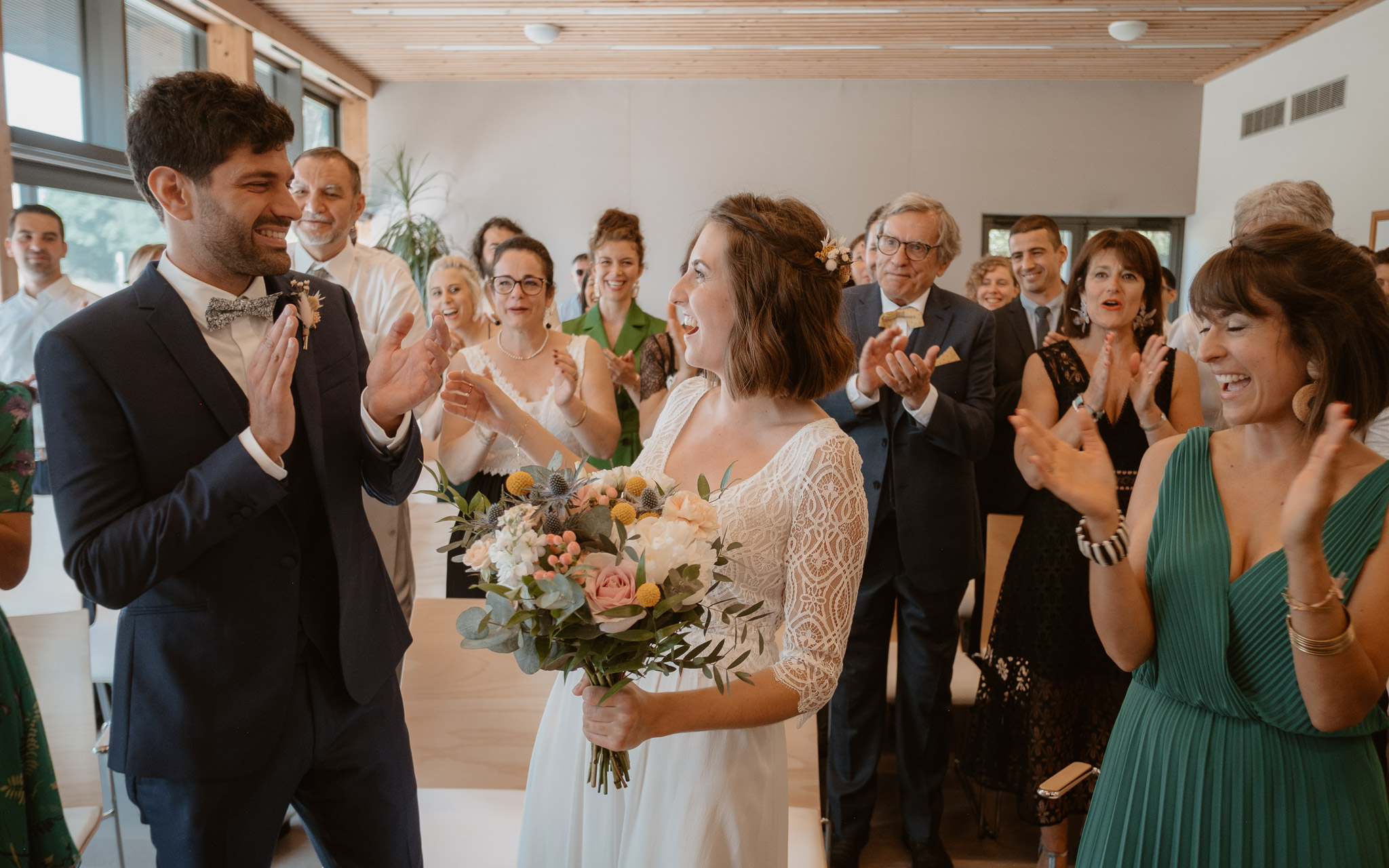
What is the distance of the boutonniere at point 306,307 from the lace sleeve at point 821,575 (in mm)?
997

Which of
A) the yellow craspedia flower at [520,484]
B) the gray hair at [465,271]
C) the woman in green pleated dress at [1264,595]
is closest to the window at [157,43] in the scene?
the gray hair at [465,271]

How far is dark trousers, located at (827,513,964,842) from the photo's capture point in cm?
293

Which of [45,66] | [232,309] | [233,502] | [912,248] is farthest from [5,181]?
[912,248]

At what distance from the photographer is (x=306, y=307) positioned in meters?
1.73

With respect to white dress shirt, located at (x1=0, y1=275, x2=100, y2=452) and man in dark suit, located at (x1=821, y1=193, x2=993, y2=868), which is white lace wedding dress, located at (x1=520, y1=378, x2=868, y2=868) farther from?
white dress shirt, located at (x1=0, y1=275, x2=100, y2=452)

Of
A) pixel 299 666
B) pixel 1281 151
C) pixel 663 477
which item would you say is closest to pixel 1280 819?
pixel 663 477

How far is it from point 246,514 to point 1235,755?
1.75 metres

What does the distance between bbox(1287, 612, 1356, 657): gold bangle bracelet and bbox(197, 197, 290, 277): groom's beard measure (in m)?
1.89

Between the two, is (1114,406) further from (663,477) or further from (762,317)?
(663,477)

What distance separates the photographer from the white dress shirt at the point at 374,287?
3.48 metres

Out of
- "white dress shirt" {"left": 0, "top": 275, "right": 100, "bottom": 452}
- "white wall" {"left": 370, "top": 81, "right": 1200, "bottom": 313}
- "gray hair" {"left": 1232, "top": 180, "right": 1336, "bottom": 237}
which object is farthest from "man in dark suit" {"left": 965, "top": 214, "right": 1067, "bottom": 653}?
"white wall" {"left": 370, "top": 81, "right": 1200, "bottom": 313}

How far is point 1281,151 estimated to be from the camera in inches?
324

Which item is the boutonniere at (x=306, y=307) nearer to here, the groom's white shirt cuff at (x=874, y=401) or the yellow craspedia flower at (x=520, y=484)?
the yellow craspedia flower at (x=520, y=484)

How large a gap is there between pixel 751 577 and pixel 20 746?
1456mm
